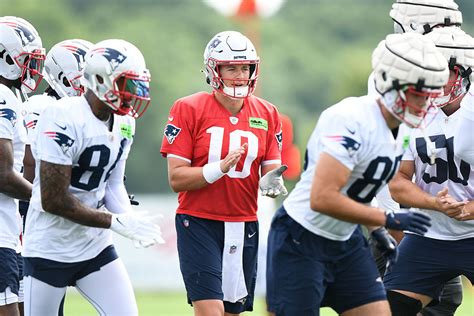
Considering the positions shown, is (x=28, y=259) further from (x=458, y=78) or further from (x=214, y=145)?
(x=458, y=78)

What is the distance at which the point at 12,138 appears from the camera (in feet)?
23.2

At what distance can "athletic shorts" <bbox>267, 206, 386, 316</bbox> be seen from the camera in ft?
20.2

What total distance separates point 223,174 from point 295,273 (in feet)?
3.99

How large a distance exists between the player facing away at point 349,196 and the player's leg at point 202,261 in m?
0.93

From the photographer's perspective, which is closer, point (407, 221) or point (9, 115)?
point (407, 221)

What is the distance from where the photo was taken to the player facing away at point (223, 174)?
23.9 feet

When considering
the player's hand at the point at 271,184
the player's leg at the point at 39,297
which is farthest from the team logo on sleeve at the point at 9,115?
the player's hand at the point at 271,184

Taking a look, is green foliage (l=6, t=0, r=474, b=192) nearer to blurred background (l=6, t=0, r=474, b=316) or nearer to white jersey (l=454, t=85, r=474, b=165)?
blurred background (l=6, t=0, r=474, b=316)

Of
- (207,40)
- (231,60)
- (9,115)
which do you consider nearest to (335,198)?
(231,60)

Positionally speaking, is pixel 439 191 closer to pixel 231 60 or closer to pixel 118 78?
pixel 231 60

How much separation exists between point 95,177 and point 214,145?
1190 millimetres

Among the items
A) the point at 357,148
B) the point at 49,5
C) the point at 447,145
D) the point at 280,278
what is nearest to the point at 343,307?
the point at 280,278

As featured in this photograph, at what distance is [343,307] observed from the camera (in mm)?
6320

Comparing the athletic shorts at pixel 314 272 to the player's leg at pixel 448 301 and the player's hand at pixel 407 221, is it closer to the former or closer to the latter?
the player's hand at pixel 407 221
